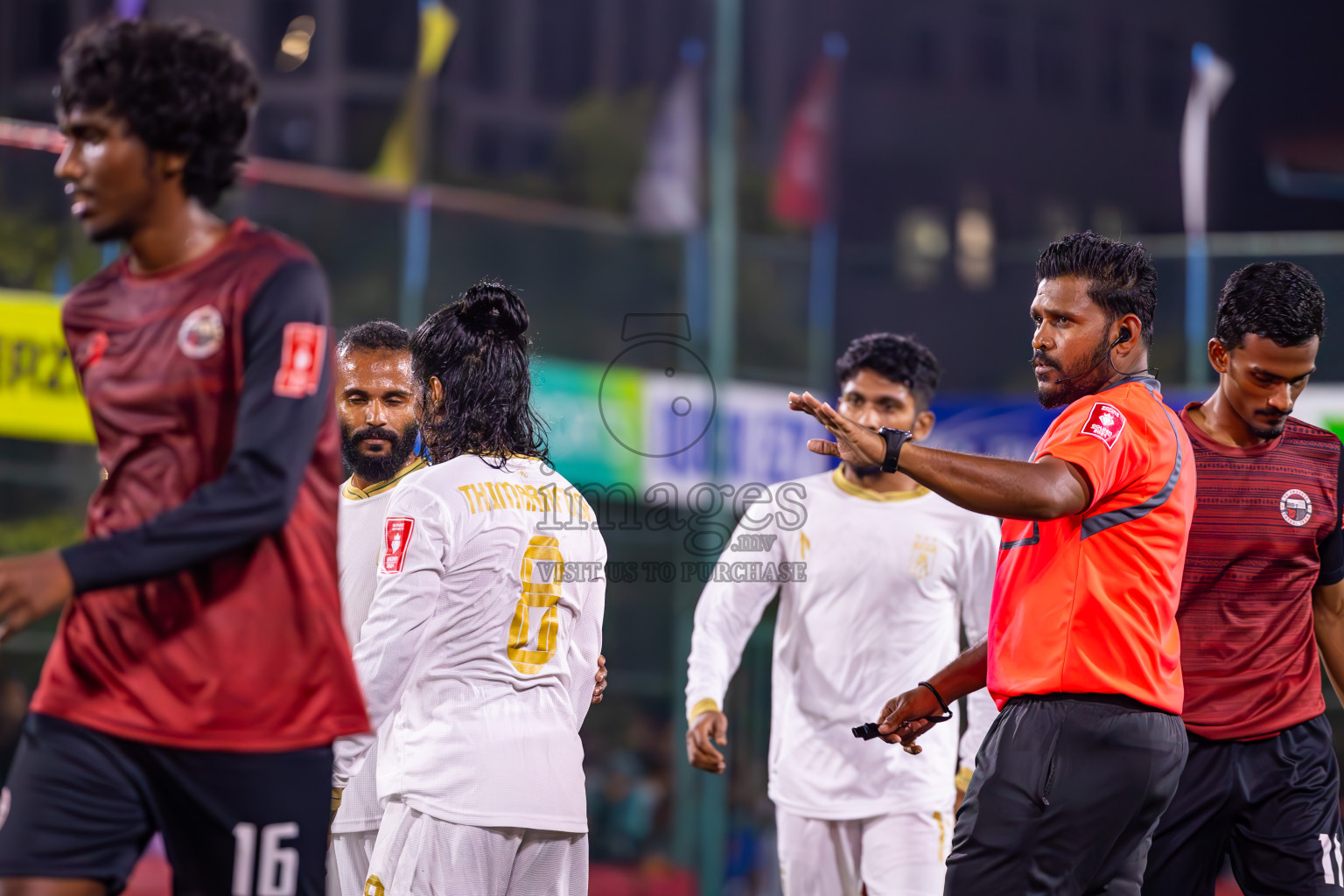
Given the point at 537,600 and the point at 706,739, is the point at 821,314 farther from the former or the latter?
the point at 537,600

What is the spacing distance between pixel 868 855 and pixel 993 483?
2259 millimetres

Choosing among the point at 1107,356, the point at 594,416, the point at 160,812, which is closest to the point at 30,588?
the point at 160,812

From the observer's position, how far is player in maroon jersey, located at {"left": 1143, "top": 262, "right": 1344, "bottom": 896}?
4414 millimetres

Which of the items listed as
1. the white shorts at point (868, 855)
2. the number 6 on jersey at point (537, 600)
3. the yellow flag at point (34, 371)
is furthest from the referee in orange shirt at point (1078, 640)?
the yellow flag at point (34, 371)

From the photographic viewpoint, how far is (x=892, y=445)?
134 inches

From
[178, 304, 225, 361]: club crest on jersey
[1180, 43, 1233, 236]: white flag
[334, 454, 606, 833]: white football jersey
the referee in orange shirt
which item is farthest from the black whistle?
[1180, 43, 1233, 236]: white flag

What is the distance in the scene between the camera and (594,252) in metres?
12.0

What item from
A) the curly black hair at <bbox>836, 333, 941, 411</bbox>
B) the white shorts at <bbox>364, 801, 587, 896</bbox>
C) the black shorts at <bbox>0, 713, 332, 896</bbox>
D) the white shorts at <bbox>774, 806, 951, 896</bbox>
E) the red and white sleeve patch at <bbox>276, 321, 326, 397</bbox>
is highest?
the curly black hair at <bbox>836, 333, 941, 411</bbox>

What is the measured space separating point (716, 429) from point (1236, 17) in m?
7.81

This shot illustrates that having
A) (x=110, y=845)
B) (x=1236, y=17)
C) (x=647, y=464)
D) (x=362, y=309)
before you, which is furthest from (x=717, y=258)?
(x=110, y=845)

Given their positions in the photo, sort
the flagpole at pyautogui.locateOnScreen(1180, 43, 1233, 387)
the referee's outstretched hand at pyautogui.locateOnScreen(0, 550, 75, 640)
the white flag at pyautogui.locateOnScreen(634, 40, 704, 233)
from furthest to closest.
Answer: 1. the white flag at pyautogui.locateOnScreen(634, 40, 704, 233)
2. the flagpole at pyautogui.locateOnScreen(1180, 43, 1233, 387)
3. the referee's outstretched hand at pyautogui.locateOnScreen(0, 550, 75, 640)

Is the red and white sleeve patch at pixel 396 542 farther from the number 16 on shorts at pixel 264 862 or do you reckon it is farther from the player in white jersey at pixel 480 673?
the number 16 on shorts at pixel 264 862

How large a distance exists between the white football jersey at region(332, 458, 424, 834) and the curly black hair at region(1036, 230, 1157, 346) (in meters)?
1.89

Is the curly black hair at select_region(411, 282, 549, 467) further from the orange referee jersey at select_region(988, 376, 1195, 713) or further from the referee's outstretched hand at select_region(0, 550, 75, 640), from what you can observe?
the referee's outstretched hand at select_region(0, 550, 75, 640)
